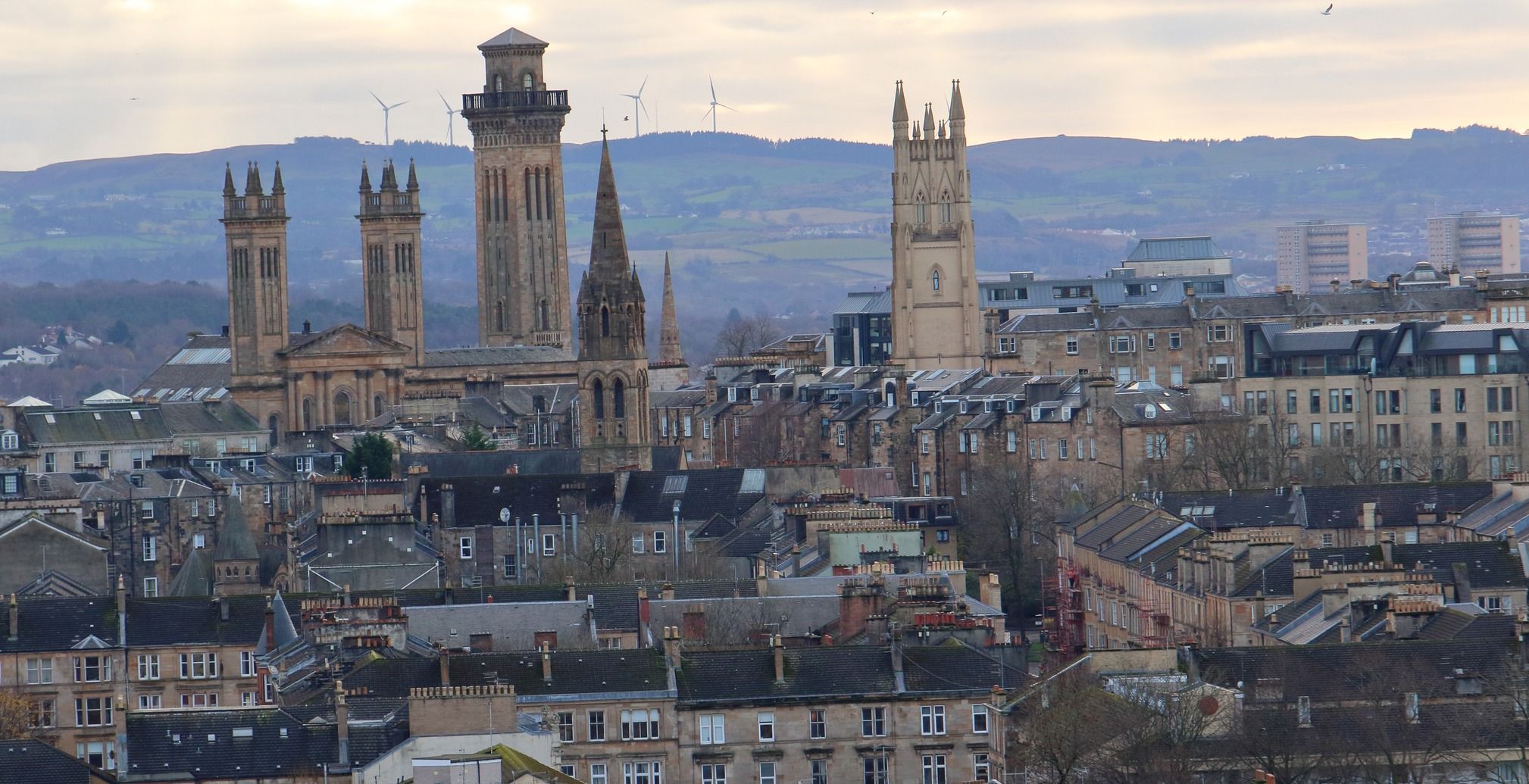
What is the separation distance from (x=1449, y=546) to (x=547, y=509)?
1621 inches

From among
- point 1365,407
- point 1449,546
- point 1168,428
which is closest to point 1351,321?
point 1365,407

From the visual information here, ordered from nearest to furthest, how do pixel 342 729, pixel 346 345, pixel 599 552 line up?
pixel 342 729
pixel 599 552
pixel 346 345

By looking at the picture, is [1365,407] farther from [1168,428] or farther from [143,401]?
[143,401]

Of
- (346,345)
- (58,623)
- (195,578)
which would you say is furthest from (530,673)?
(346,345)

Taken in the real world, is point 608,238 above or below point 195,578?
above

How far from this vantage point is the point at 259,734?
209 feet

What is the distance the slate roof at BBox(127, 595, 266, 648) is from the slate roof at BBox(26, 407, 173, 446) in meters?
73.8

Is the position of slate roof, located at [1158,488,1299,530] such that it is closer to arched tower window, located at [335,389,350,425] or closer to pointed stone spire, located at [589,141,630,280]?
pointed stone spire, located at [589,141,630,280]

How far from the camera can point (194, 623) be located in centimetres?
8556

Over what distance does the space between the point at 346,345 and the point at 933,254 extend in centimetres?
3190

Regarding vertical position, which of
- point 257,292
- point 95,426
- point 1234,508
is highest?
point 257,292

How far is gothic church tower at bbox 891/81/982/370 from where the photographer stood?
19238 centimetres

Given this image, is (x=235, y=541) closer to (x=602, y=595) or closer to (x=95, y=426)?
(x=602, y=595)

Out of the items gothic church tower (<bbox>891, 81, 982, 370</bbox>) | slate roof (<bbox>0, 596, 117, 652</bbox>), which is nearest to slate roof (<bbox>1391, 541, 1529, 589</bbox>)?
slate roof (<bbox>0, 596, 117, 652</bbox>)
